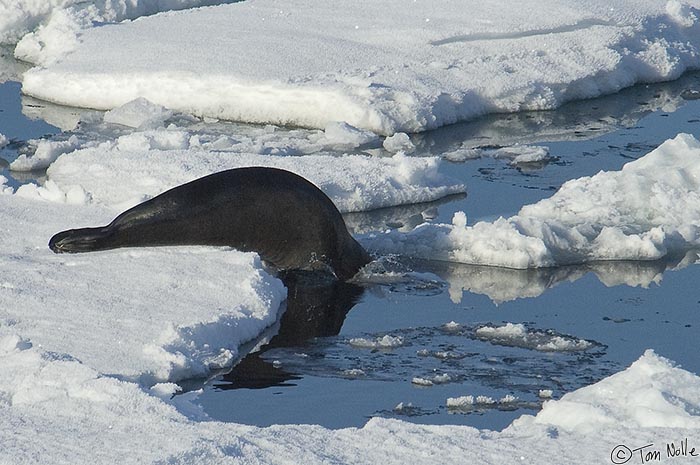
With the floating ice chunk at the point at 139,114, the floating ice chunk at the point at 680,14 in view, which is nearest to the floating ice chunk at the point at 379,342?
the floating ice chunk at the point at 139,114

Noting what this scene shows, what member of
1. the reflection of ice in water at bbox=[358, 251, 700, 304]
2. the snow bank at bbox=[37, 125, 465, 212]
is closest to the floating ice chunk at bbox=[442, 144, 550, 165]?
the snow bank at bbox=[37, 125, 465, 212]

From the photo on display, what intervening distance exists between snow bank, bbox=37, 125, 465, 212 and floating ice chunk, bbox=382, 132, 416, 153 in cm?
64

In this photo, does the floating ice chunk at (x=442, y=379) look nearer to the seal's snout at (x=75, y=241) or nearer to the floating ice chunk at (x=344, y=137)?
the seal's snout at (x=75, y=241)

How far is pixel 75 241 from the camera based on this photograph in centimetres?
730

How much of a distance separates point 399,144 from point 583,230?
2.46 m

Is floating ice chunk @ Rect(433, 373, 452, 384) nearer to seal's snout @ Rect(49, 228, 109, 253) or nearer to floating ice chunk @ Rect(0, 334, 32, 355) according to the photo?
floating ice chunk @ Rect(0, 334, 32, 355)

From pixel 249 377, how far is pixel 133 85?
18.9 ft

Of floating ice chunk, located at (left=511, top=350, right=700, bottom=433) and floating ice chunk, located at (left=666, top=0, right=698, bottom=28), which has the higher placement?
floating ice chunk, located at (left=511, top=350, right=700, bottom=433)

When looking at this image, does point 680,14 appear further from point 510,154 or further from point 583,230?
point 583,230

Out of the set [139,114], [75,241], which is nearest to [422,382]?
[75,241]

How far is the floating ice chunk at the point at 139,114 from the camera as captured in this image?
416 inches

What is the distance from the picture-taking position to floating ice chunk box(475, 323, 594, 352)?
624 centimetres

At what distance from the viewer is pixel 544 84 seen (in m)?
11.4

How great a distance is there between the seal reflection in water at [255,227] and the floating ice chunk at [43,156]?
227 centimetres
